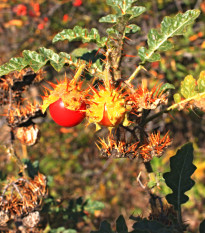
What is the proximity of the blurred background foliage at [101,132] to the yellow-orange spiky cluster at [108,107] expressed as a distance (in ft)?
7.01

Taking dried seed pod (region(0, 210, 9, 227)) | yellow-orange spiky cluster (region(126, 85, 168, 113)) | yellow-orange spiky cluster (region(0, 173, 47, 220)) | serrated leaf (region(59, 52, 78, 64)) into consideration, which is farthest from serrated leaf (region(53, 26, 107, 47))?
dried seed pod (region(0, 210, 9, 227))

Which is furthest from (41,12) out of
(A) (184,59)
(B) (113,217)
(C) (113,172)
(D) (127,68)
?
(B) (113,217)

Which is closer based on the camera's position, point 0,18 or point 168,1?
point 168,1

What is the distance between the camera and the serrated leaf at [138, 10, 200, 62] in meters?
1.38

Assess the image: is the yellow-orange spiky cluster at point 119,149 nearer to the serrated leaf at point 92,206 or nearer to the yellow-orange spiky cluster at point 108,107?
the yellow-orange spiky cluster at point 108,107

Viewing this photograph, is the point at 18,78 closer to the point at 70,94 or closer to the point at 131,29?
the point at 70,94

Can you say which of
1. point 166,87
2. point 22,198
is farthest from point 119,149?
point 22,198

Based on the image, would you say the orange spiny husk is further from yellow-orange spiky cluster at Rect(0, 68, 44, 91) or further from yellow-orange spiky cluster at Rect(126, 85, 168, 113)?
yellow-orange spiky cluster at Rect(0, 68, 44, 91)

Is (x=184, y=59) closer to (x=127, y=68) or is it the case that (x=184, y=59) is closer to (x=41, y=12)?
(x=127, y=68)

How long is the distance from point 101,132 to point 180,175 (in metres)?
2.63

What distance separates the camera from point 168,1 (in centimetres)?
418

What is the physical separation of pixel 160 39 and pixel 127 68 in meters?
2.24

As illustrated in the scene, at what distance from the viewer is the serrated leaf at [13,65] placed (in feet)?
4.22

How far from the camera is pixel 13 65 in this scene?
4.26 feet
